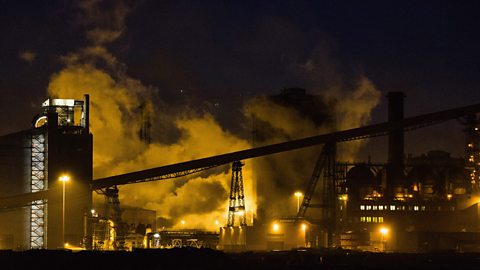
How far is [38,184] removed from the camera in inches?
3137

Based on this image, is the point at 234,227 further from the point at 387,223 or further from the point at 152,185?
the point at 387,223

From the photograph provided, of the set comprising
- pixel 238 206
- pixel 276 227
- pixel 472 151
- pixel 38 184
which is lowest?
pixel 276 227

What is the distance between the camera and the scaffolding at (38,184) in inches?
3086

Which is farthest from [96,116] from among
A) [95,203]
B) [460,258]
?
[460,258]

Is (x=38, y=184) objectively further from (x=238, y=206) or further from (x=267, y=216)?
(x=267, y=216)

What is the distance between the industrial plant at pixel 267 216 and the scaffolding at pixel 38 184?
0.31 ft

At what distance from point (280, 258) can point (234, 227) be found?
3648 cm

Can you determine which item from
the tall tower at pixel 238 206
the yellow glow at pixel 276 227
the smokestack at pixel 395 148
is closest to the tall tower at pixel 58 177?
the tall tower at pixel 238 206

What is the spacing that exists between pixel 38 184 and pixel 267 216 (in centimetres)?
3878

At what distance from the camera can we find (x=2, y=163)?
261ft

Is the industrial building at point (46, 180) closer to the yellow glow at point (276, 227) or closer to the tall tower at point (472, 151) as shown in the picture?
the yellow glow at point (276, 227)

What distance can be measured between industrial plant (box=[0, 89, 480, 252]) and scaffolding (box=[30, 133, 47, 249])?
0.31ft

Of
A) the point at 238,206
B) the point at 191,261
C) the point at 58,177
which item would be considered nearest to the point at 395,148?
the point at 238,206

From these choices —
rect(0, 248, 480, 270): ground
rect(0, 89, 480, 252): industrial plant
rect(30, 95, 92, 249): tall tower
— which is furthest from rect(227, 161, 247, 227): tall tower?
rect(0, 248, 480, 270): ground
